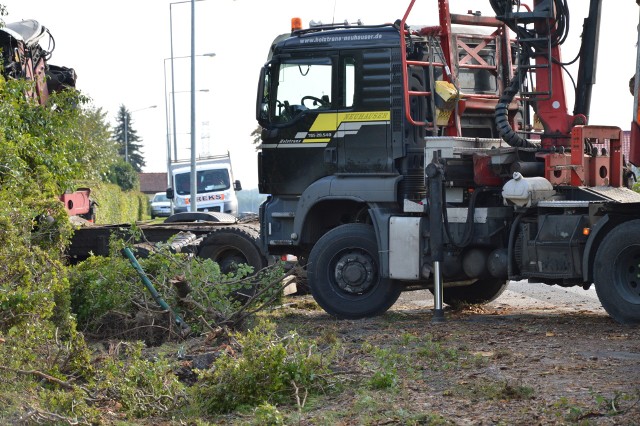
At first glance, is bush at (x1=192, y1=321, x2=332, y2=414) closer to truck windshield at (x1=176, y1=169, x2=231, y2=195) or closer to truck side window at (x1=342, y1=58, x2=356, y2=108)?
truck side window at (x1=342, y1=58, x2=356, y2=108)

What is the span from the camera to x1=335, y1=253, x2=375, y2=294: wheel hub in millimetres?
14078

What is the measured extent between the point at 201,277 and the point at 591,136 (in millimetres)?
4766

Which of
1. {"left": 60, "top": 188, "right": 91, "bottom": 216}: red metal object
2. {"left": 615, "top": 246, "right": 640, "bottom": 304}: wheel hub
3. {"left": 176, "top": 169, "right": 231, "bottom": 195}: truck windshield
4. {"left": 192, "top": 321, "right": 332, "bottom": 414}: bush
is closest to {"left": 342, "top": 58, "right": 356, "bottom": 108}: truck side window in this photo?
{"left": 615, "top": 246, "right": 640, "bottom": 304}: wheel hub

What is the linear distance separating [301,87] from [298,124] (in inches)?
18.6

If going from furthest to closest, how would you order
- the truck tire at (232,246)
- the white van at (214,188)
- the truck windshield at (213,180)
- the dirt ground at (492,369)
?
the truck windshield at (213,180) → the white van at (214,188) → the truck tire at (232,246) → the dirt ground at (492,369)

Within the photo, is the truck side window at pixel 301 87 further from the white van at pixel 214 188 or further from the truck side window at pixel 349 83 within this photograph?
the white van at pixel 214 188

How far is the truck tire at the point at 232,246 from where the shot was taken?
1658 centimetres

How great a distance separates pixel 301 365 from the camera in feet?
29.5

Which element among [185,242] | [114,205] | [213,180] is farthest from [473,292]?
[114,205]

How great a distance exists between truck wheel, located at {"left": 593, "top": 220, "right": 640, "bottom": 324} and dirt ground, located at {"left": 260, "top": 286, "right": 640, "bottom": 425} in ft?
0.66

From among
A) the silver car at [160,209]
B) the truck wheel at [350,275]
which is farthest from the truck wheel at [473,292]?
the silver car at [160,209]

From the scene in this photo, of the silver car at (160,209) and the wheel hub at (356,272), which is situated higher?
the wheel hub at (356,272)

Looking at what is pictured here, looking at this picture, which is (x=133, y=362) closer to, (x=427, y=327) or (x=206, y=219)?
(x=427, y=327)

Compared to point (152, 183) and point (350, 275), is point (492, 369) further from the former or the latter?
point (152, 183)
